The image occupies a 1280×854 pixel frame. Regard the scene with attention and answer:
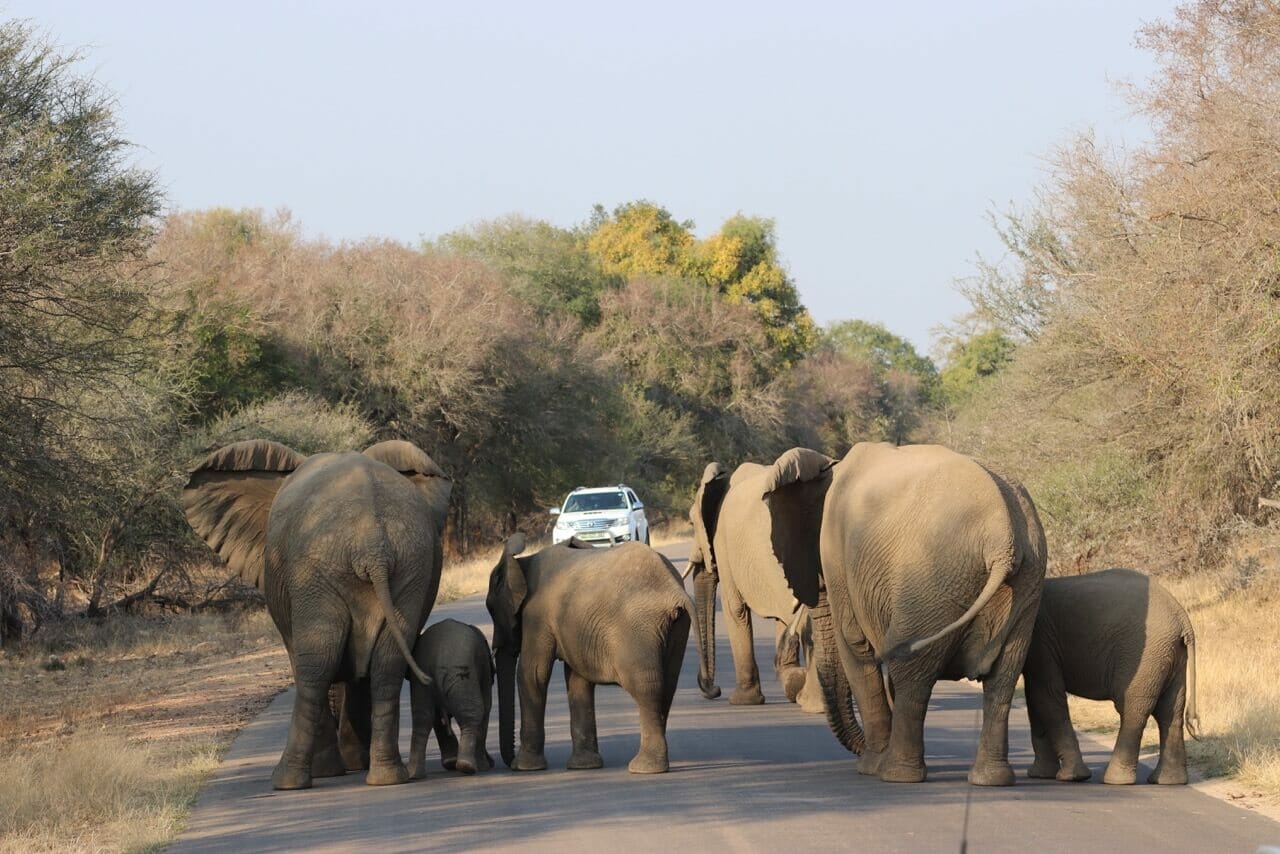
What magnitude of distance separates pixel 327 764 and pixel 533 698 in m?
1.40

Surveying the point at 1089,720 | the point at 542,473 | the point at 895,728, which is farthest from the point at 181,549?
the point at 542,473

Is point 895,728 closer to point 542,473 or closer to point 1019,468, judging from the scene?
point 1019,468

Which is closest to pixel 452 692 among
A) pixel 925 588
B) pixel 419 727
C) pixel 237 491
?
pixel 419 727

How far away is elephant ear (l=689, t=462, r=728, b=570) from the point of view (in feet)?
54.5

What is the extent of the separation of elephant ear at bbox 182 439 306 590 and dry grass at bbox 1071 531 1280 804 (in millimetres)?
6459

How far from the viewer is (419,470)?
1256 centimetres

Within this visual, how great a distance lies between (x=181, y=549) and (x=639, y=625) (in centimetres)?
1860

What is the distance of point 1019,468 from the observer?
80.1 ft

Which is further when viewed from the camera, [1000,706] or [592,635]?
[592,635]

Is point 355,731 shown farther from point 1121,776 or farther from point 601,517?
point 601,517

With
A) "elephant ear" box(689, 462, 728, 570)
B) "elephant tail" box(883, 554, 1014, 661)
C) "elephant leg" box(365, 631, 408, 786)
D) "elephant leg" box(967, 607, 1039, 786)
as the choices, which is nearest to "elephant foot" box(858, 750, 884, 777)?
"elephant leg" box(967, 607, 1039, 786)

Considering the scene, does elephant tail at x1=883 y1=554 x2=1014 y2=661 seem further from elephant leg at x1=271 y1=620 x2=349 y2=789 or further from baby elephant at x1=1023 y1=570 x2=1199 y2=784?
elephant leg at x1=271 y1=620 x2=349 y2=789

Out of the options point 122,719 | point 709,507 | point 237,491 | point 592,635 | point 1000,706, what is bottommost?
point 122,719

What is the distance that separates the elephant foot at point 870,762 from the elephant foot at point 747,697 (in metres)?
4.39
